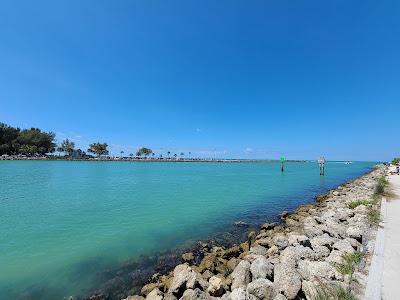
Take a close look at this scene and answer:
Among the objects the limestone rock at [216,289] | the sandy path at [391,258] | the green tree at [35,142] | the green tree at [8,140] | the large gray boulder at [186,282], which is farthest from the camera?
the green tree at [35,142]

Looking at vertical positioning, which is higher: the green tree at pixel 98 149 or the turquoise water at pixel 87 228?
the green tree at pixel 98 149

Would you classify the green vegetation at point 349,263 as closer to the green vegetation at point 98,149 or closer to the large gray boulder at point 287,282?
the large gray boulder at point 287,282

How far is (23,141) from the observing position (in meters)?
105

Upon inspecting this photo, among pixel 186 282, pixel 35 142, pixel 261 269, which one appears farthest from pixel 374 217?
pixel 35 142

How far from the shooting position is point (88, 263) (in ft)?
30.5

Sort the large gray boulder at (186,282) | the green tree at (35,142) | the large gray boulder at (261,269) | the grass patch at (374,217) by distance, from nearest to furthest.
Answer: the large gray boulder at (186,282) < the large gray boulder at (261,269) < the grass patch at (374,217) < the green tree at (35,142)

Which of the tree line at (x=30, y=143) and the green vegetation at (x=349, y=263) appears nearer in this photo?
the green vegetation at (x=349, y=263)

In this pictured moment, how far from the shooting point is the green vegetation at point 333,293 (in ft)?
15.5

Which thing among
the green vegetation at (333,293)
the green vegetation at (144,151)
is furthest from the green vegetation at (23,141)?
the green vegetation at (333,293)

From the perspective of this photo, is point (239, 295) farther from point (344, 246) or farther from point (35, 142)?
point (35, 142)

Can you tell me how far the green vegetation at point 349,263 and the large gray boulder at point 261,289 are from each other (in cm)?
186

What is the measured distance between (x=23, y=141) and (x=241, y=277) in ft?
403

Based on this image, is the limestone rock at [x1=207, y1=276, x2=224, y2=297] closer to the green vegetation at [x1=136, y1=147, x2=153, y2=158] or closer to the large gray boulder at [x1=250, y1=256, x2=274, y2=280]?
the large gray boulder at [x1=250, y1=256, x2=274, y2=280]

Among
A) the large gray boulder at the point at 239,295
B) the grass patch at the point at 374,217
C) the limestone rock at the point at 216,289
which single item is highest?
the grass patch at the point at 374,217
